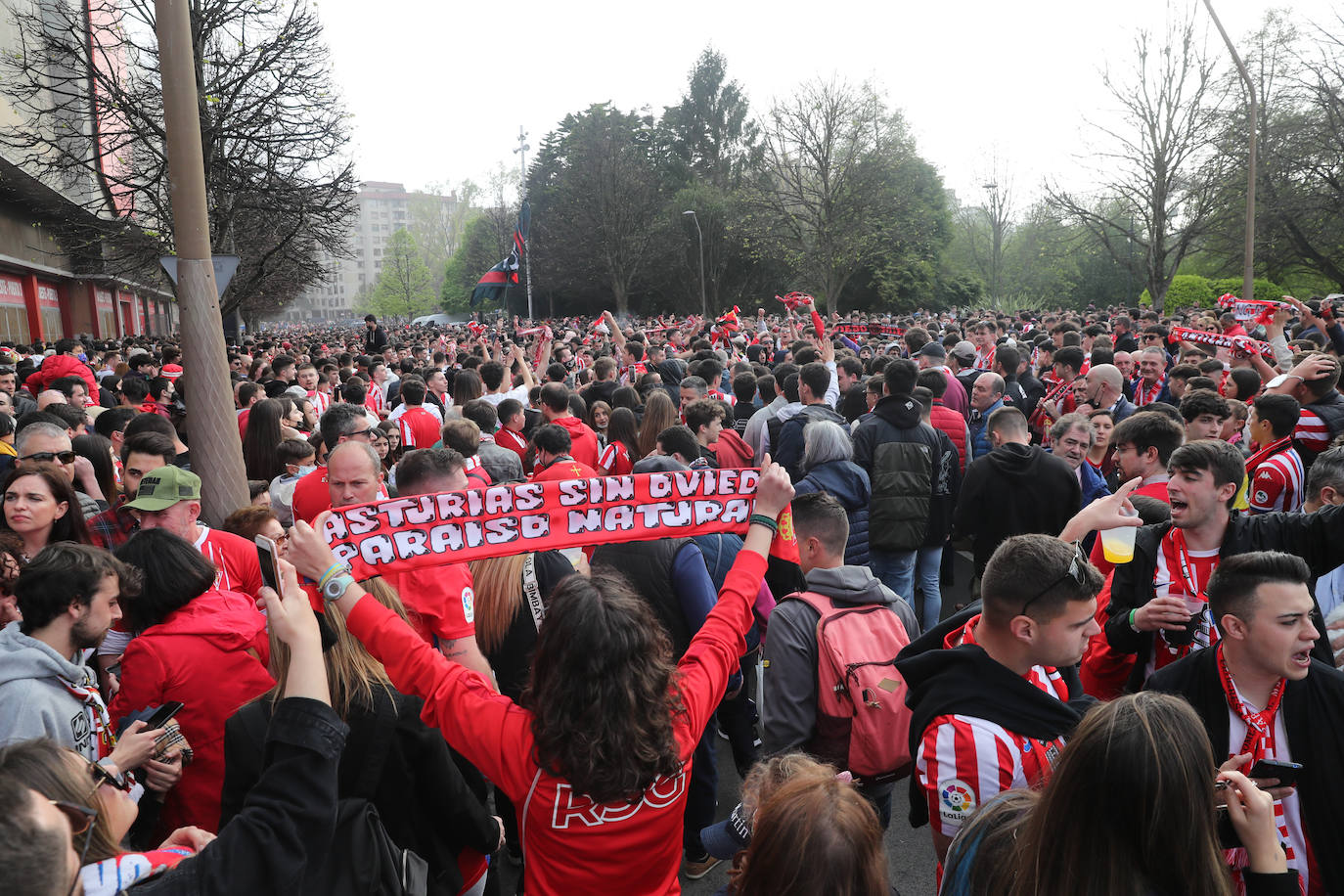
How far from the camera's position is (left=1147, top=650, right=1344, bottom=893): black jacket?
8.23ft

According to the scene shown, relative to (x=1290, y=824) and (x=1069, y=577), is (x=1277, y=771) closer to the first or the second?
(x=1290, y=824)

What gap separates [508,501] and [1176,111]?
3571cm

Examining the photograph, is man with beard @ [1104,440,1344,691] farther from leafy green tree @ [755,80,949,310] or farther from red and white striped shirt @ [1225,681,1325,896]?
leafy green tree @ [755,80,949,310]

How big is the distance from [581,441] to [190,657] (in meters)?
4.62

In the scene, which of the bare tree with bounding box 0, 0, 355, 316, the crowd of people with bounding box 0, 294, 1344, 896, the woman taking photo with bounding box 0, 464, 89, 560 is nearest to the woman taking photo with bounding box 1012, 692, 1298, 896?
the crowd of people with bounding box 0, 294, 1344, 896

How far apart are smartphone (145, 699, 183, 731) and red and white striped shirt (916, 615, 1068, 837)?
2.34 metres

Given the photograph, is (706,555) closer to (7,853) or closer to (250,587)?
(250,587)

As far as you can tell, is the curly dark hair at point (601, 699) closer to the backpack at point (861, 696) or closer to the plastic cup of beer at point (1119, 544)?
the backpack at point (861, 696)

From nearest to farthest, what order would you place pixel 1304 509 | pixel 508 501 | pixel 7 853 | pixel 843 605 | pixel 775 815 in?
pixel 7 853
pixel 775 815
pixel 508 501
pixel 843 605
pixel 1304 509

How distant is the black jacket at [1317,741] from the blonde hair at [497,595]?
2.52 m

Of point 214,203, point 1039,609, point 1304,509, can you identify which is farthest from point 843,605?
point 214,203

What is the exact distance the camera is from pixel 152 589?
3.07m

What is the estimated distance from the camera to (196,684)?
2.95m

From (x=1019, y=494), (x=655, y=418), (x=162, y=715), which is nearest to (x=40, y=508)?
(x=162, y=715)
